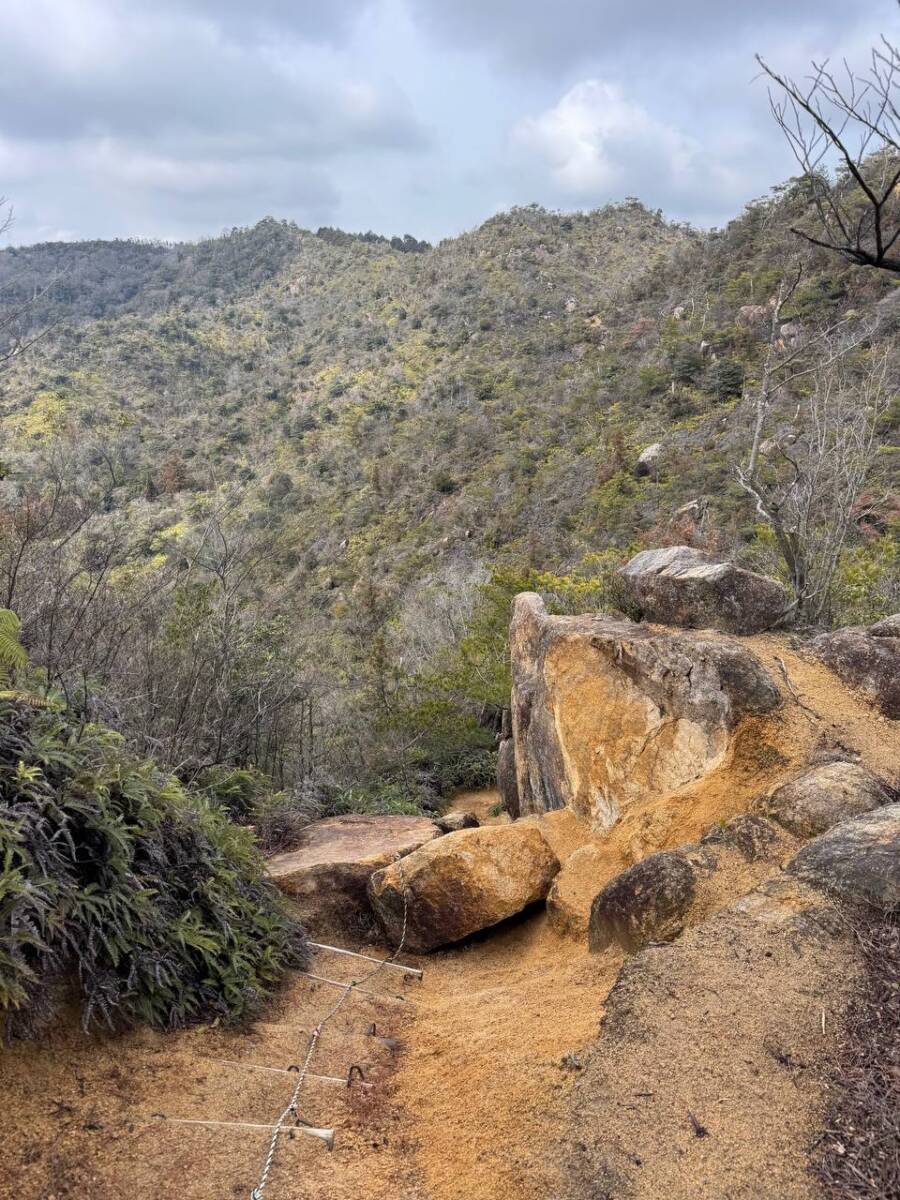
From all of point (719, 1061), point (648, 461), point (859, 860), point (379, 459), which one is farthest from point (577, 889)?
point (379, 459)

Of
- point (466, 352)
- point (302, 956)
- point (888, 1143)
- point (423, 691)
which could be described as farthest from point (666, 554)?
point (466, 352)

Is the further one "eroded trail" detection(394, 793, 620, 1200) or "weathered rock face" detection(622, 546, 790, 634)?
"weathered rock face" detection(622, 546, 790, 634)

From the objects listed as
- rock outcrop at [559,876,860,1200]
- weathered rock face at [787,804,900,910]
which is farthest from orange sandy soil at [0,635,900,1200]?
weathered rock face at [787,804,900,910]

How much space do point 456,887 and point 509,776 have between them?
363 cm

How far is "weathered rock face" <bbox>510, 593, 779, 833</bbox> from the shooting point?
5.51 m

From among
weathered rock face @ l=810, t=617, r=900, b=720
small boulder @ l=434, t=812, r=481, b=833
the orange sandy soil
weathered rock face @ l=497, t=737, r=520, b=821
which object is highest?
weathered rock face @ l=810, t=617, r=900, b=720

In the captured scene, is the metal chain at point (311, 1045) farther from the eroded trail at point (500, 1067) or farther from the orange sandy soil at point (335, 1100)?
the eroded trail at point (500, 1067)

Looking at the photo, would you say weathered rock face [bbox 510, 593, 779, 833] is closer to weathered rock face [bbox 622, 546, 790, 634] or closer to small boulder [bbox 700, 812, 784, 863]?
weathered rock face [bbox 622, 546, 790, 634]

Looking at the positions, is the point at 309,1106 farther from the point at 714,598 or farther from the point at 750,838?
the point at 714,598

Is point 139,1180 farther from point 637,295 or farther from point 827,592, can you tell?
point 637,295

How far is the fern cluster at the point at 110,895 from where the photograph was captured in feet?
10.3

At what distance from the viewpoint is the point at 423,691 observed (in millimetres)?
13680

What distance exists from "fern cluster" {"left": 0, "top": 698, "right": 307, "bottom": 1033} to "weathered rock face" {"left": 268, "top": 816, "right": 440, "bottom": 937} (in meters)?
1.19

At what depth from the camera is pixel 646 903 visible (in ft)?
13.9
